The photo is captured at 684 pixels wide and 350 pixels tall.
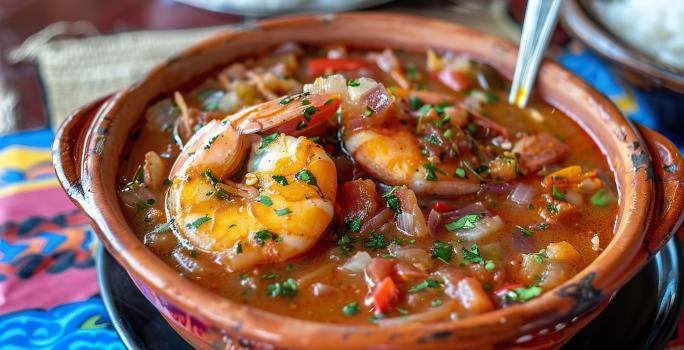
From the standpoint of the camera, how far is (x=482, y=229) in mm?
2172

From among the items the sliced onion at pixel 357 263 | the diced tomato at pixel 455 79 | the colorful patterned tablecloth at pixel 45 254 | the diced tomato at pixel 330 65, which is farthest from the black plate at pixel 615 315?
the diced tomato at pixel 330 65

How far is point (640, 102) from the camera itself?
342cm

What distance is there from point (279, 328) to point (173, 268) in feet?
1.63

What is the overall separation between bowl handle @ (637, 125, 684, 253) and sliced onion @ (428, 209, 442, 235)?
584 mm

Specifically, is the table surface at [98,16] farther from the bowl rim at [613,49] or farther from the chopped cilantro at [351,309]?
the chopped cilantro at [351,309]

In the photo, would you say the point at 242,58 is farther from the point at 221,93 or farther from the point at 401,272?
the point at 401,272

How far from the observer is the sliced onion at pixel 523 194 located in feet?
7.63

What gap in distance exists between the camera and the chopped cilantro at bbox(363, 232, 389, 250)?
209 cm

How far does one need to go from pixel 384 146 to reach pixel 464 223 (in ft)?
1.16

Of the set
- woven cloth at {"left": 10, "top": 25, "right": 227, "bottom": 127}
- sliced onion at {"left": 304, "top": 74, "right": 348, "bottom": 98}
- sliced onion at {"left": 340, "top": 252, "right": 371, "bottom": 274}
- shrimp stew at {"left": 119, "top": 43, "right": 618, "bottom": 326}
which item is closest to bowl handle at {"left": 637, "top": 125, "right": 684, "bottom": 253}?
shrimp stew at {"left": 119, "top": 43, "right": 618, "bottom": 326}

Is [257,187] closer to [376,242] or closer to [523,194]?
[376,242]

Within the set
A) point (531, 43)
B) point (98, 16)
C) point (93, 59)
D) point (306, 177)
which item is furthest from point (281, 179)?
point (98, 16)

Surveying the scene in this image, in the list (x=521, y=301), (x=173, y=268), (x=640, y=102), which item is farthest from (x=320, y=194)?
(x=640, y=102)

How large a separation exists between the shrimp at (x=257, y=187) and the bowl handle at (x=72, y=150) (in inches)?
10.8
